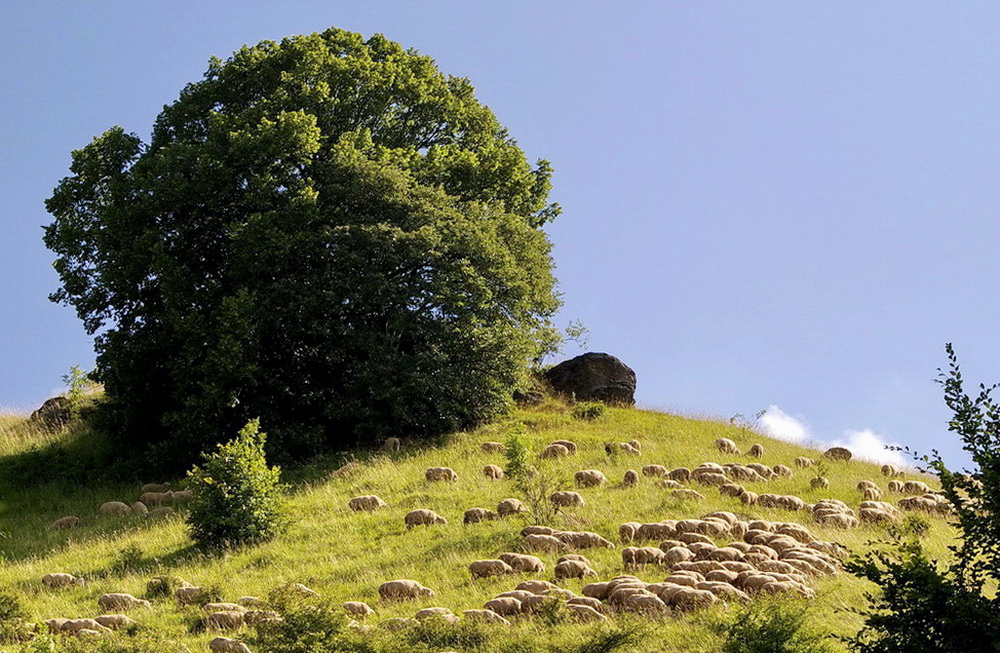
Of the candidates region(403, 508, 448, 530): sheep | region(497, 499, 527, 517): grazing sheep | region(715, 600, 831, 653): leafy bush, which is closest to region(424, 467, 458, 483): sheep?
region(403, 508, 448, 530): sheep

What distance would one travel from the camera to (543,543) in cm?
2205

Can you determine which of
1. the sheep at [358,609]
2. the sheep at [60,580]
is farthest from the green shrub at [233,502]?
the sheep at [358,609]

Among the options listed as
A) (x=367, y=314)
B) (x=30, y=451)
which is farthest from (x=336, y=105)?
(x=30, y=451)

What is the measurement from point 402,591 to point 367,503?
7901mm

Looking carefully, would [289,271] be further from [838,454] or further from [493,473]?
[838,454]

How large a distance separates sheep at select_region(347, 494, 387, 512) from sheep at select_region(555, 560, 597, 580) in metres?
8.37

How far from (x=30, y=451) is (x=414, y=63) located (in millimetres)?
21077

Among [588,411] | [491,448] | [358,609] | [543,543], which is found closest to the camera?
[358,609]

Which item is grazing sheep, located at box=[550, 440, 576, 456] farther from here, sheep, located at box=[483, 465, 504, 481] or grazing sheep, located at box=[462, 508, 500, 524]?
grazing sheep, located at box=[462, 508, 500, 524]

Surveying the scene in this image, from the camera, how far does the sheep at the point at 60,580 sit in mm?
23562

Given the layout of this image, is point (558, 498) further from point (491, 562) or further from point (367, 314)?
point (367, 314)

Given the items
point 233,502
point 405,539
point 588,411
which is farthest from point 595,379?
point 233,502

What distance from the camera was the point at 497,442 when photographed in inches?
1379

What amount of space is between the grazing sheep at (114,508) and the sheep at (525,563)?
15139 millimetres
